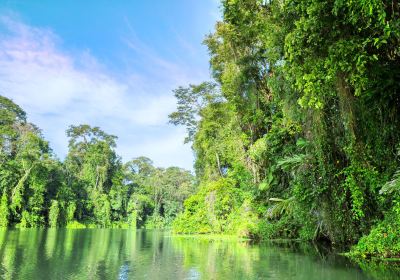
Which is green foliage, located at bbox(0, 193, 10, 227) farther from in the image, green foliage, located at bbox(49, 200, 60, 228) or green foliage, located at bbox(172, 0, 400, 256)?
green foliage, located at bbox(172, 0, 400, 256)

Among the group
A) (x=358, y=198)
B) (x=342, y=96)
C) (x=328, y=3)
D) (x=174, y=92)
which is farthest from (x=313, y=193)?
(x=174, y=92)

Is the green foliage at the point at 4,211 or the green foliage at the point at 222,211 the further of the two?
the green foliage at the point at 4,211

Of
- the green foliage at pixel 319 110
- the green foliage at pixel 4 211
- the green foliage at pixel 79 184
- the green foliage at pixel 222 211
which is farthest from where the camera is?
the green foliage at pixel 79 184

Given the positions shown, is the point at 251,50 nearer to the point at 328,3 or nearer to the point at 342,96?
A: the point at 342,96

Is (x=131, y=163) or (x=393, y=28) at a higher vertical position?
(x=131, y=163)

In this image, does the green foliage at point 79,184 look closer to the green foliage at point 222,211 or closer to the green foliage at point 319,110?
the green foliage at point 222,211

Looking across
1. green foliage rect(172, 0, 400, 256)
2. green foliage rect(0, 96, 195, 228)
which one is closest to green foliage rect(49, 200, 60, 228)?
green foliage rect(0, 96, 195, 228)

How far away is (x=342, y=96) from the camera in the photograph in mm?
7270

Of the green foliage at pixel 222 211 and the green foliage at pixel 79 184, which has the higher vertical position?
the green foliage at pixel 79 184

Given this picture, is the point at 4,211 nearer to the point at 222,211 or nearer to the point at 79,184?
the point at 79,184

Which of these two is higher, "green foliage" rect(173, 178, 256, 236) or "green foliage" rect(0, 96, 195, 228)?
"green foliage" rect(0, 96, 195, 228)

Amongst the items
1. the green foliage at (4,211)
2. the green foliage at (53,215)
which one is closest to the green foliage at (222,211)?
the green foliage at (4,211)

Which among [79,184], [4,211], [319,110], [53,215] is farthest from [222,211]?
[79,184]

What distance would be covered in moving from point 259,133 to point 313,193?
26.5 feet
